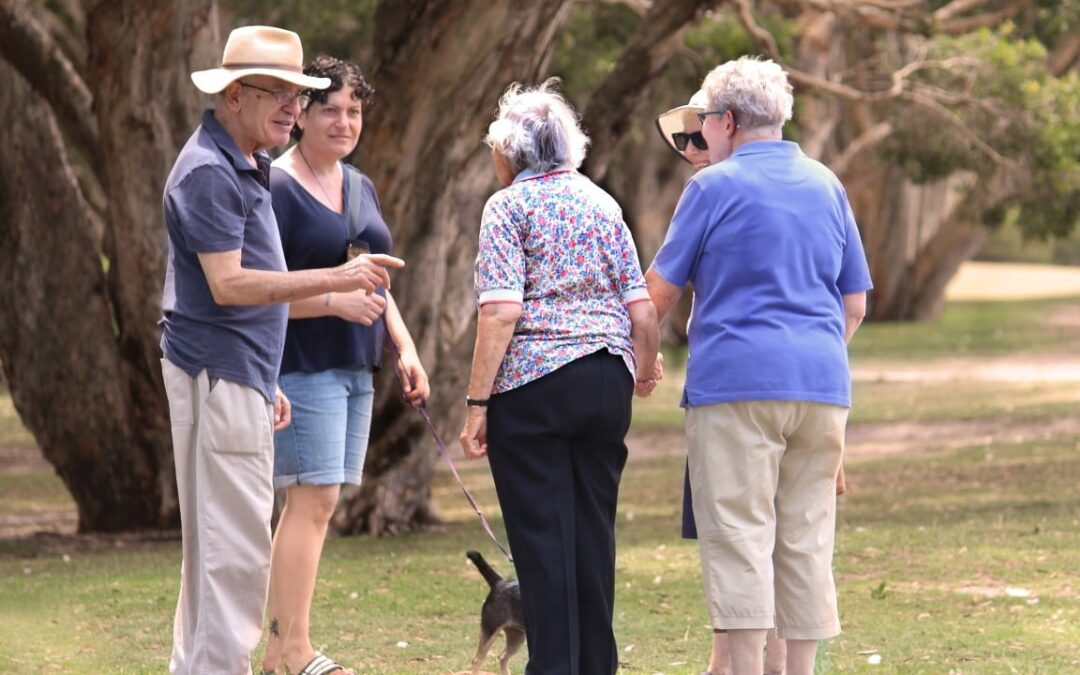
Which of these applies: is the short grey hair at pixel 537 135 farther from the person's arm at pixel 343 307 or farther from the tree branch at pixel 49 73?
the tree branch at pixel 49 73

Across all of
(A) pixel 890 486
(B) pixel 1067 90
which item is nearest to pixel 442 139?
(A) pixel 890 486

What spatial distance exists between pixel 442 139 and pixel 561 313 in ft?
18.3

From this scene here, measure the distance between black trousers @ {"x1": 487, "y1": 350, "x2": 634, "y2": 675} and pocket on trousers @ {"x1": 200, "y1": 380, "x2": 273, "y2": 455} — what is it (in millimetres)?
722

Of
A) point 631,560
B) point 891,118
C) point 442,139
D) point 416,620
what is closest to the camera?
point 416,620

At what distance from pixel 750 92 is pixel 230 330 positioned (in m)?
1.74

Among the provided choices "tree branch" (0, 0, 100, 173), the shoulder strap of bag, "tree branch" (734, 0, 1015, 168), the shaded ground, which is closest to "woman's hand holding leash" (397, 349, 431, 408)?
the shoulder strap of bag

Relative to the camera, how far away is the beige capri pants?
5.30m

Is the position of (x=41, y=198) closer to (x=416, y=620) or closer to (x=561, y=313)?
(x=416, y=620)

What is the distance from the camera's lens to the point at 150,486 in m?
12.3

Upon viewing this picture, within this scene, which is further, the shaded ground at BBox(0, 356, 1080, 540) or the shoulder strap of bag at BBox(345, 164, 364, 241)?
the shaded ground at BBox(0, 356, 1080, 540)

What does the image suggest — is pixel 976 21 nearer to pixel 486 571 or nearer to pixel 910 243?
pixel 486 571

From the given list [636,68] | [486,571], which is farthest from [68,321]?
[486,571]

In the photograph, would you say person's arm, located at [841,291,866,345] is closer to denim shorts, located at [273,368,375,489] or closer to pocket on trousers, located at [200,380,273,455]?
denim shorts, located at [273,368,375,489]

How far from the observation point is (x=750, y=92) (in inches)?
214
